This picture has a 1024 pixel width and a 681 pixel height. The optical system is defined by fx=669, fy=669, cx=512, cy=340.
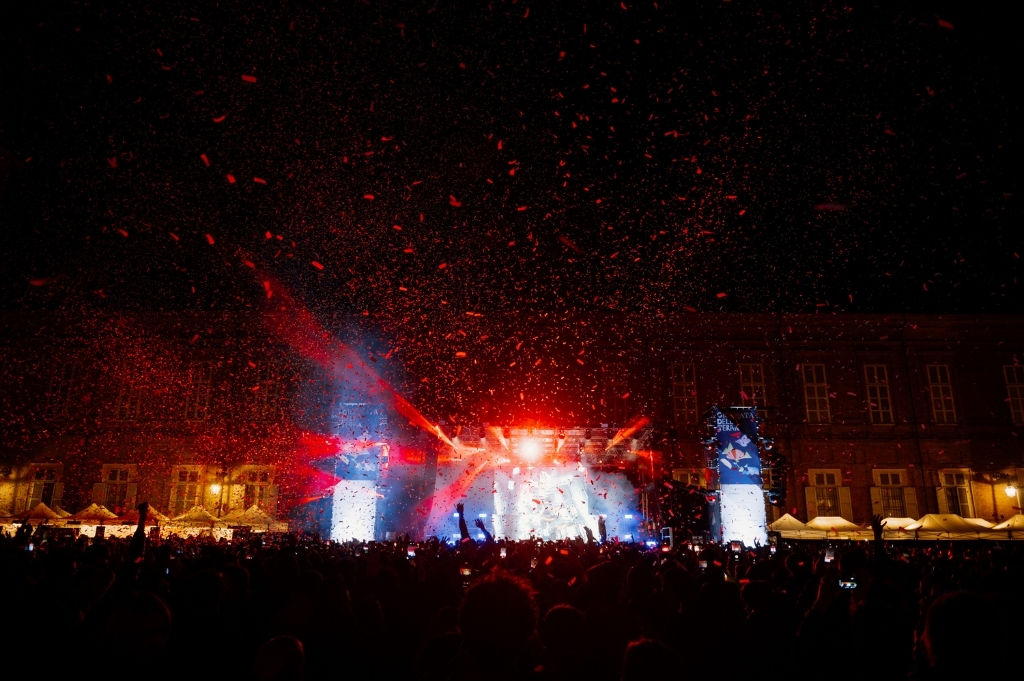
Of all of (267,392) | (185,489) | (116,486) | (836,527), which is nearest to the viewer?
(836,527)

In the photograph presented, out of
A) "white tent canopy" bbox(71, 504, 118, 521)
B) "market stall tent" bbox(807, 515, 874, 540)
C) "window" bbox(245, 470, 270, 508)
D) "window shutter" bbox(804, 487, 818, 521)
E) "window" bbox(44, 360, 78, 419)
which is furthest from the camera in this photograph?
"window" bbox(44, 360, 78, 419)

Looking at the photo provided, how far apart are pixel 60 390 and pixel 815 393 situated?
3484 cm

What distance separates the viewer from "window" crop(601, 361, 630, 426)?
30156mm

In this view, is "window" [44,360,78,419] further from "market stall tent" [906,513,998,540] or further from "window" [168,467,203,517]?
"market stall tent" [906,513,998,540]

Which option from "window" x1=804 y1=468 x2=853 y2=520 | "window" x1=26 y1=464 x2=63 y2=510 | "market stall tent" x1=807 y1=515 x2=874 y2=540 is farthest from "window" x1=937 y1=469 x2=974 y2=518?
"window" x1=26 y1=464 x2=63 y2=510

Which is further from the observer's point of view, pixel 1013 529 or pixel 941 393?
pixel 941 393

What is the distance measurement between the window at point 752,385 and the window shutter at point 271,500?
21.0 metres

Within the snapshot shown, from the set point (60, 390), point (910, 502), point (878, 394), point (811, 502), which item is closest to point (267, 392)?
point (60, 390)

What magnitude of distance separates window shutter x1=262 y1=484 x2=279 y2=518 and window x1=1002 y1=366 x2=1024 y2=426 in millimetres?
32571

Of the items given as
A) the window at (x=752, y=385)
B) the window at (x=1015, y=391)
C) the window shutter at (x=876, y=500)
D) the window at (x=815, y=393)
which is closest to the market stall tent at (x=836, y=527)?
the window shutter at (x=876, y=500)

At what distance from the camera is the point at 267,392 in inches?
1222

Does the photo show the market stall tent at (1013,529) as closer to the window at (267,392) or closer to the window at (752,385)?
the window at (752,385)

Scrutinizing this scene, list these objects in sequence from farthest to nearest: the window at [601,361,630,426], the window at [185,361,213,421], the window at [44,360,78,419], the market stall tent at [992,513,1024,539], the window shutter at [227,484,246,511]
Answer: the window at [44,360,78,419]
the window at [185,361,213,421]
the window at [601,361,630,426]
the window shutter at [227,484,246,511]
the market stall tent at [992,513,1024,539]

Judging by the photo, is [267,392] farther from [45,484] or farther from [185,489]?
[45,484]
